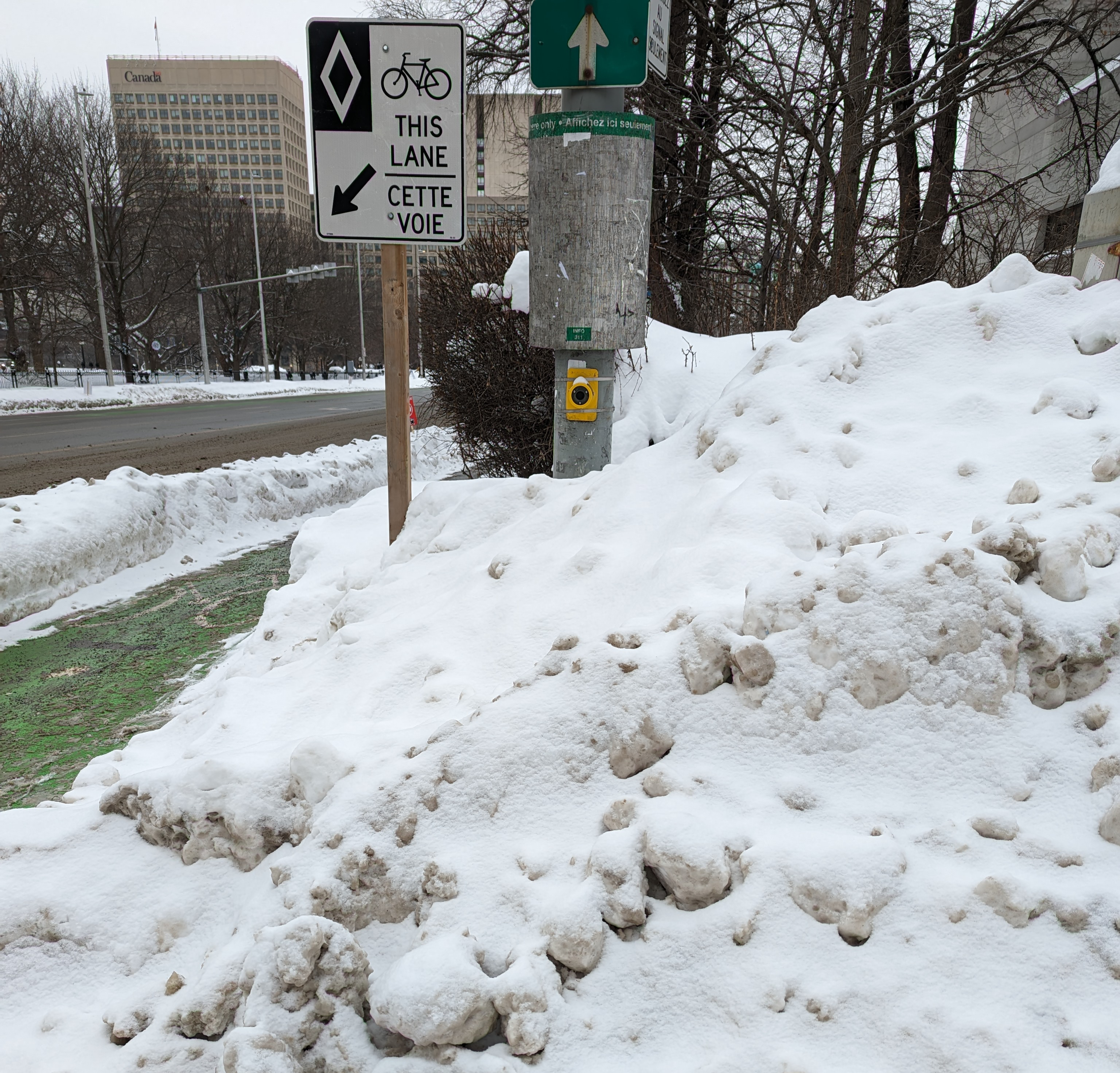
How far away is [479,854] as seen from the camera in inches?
73.1

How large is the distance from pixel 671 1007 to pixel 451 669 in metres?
1.27

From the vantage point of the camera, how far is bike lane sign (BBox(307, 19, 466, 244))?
361 cm

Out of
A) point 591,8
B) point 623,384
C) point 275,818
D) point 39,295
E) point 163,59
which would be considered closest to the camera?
point 275,818

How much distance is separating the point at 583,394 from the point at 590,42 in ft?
5.24

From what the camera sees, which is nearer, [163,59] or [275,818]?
[275,818]

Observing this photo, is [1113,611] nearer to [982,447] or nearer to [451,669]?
[982,447]

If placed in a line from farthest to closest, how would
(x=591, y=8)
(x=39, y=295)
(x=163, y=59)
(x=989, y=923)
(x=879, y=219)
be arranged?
(x=163, y=59) < (x=39, y=295) < (x=879, y=219) < (x=591, y=8) < (x=989, y=923)

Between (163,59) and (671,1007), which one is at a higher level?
(163,59)

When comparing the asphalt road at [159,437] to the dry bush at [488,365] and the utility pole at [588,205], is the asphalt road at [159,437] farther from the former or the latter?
the utility pole at [588,205]

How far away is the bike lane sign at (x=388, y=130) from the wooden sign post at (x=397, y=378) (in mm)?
182

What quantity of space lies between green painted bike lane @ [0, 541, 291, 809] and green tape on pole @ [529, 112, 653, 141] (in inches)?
131

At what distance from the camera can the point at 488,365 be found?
6520 millimetres

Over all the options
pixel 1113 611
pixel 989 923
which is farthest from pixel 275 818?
pixel 1113 611

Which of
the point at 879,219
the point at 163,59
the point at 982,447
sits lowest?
the point at 982,447
